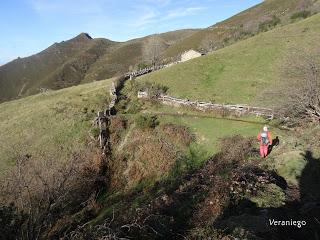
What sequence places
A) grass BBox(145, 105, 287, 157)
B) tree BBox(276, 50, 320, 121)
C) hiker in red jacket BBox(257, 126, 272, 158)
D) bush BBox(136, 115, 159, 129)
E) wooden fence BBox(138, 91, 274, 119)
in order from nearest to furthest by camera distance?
hiker in red jacket BBox(257, 126, 272, 158), tree BBox(276, 50, 320, 121), grass BBox(145, 105, 287, 157), wooden fence BBox(138, 91, 274, 119), bush BBox(136, 115, 159, 129)

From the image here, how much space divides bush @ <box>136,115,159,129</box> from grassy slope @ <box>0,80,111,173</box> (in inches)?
226

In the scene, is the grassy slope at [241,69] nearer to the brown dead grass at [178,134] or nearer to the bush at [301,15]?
the brown dead grass at [178,134]

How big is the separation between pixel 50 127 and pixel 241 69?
84.0ft

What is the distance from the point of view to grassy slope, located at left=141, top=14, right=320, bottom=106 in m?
44.2

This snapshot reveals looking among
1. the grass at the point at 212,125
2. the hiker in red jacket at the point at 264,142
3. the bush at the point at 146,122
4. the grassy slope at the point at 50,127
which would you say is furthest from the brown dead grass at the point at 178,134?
the hiker in red jacket at the point at 264,142

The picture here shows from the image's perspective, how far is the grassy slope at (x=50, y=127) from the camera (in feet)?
130

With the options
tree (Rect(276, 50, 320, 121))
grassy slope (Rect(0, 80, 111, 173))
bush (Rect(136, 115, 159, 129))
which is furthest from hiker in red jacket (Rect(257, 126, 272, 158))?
grassy slope (Rect(0, 80, 111, 173))

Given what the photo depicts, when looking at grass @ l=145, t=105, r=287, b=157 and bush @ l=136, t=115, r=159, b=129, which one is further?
bush @ l=136, t=115, r=159, b=129

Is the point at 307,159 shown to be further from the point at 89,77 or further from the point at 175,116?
the point at 89,77

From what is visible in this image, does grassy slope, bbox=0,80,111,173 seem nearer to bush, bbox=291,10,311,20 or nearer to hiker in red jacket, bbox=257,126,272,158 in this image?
hiker in red jacket, bbox=257,126,272,158

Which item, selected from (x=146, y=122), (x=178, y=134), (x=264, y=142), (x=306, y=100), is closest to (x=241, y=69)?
(x=146, y=122)

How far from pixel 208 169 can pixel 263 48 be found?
3602 centimetres

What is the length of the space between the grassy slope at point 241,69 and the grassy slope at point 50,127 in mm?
10319

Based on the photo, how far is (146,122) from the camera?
35531 millimetres
